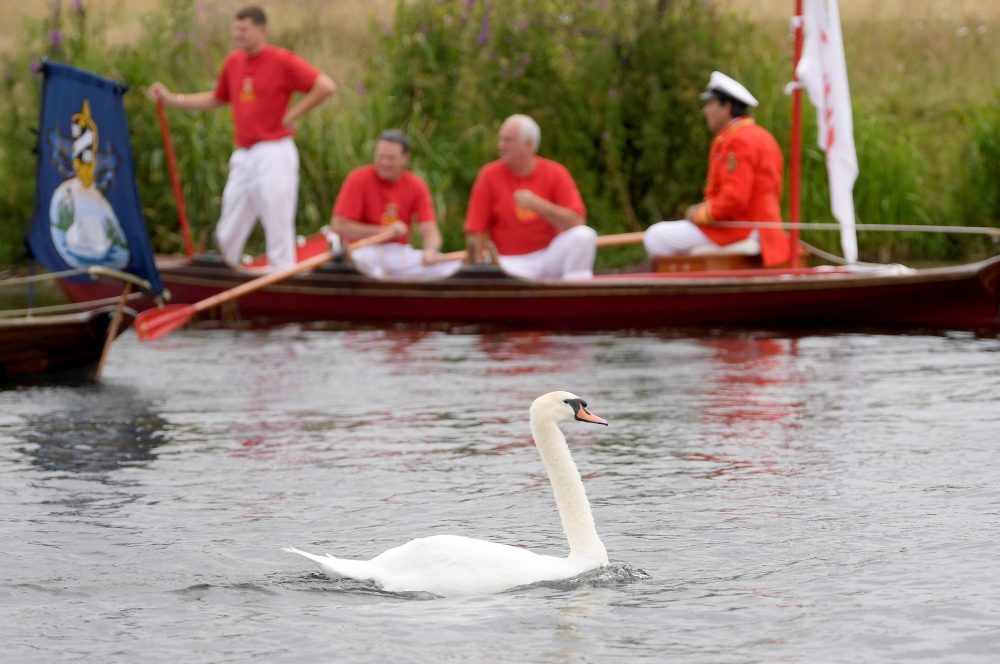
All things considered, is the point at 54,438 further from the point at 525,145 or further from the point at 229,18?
the point at 229,18

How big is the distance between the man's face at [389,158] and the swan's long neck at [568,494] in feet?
22.6

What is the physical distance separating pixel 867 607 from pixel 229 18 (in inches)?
769

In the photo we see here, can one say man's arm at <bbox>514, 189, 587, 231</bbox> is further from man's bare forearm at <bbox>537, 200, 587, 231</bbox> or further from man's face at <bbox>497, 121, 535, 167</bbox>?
man's face at <bbox>497, 121, 535, 167</bbox>

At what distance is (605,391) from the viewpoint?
895 centimetres

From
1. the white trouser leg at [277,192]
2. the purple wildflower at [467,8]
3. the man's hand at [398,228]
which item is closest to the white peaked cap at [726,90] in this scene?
the man's hand at [398,228]

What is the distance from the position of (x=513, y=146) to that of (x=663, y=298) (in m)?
1.42

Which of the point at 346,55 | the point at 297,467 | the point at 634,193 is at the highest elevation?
the point at 346,55

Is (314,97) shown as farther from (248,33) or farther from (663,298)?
(663,298)

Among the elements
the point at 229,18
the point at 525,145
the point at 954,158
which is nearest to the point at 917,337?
the point at 525,145

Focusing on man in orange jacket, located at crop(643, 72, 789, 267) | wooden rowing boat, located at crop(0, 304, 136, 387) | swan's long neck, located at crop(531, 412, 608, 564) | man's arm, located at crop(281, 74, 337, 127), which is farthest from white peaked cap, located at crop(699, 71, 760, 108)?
swan's long neck, located at crop(531, 412, 608, 564)

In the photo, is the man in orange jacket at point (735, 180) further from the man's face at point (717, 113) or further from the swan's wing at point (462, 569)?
the swan's wing at point (462, 569)

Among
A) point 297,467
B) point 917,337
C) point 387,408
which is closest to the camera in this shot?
point 297,467

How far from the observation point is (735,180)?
1113 cm

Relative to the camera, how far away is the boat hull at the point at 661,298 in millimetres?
11258
